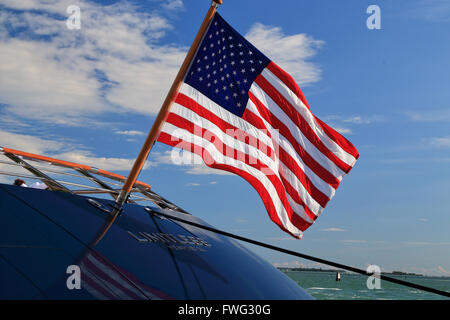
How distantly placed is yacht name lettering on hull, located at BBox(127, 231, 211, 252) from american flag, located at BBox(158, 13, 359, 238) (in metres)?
1.16

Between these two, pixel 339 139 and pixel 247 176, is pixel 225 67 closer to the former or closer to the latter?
pixel 247 176

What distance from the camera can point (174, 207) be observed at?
5980 mm

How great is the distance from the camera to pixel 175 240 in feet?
14.2

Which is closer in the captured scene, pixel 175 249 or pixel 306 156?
pixel 175 249

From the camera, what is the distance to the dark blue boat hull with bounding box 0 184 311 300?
2934 mm

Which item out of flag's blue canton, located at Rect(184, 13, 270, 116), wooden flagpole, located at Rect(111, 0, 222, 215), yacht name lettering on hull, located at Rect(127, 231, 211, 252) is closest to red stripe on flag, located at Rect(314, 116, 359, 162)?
flag's blue canton, located at Rect(184, 13, 270, 116)

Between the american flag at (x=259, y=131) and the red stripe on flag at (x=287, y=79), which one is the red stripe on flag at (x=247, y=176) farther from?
the red stripe on flag at (x=287, y=79)

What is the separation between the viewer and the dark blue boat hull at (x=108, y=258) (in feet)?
9.62

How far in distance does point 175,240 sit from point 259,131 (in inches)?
82.9

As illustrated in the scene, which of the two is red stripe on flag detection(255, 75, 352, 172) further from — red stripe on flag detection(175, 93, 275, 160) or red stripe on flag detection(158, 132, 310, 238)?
red stripe on flag detection(158, 132, 310, 238)

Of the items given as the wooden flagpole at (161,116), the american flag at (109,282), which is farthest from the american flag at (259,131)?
the american flag at (109,282)

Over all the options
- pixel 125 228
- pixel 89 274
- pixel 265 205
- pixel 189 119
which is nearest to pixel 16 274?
pixel 89 274
